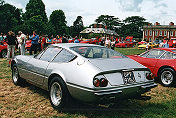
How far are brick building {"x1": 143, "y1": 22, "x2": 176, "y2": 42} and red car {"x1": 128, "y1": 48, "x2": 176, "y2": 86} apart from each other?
7216 cm

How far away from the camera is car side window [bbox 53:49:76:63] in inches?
140

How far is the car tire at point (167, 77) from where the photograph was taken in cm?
582

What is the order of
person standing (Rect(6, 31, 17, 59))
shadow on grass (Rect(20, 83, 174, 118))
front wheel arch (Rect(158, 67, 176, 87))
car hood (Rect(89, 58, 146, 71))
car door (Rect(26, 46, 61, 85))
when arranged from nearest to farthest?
car hood (Rect(89, 58, 146, 71))
shadow on grass (Rect(20, 83, 174, 118))
car door (Rect(26, 46, 61, 85))
front wheel arch (Rect(158, 67, 176, 87))
person standing (Rect(6, 31, 17, 59))

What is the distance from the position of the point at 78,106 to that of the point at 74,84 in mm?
787

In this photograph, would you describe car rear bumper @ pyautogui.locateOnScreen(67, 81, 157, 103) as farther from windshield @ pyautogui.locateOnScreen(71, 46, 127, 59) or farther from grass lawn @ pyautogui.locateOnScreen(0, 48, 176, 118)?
windshield @ pyautogui.locateOnScreen(71, 46, 127, 59)

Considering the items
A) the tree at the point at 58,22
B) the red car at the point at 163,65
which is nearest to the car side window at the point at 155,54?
the red car at the point at 163,65

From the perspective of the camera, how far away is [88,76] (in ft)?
9.79

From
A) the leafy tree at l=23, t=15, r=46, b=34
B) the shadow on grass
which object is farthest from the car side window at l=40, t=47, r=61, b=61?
the leafy tree at l=23, t=15, r=46, b=34

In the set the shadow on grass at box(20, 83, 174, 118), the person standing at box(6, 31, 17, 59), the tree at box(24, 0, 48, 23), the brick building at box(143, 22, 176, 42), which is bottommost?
the shadow on grass at box(20, 83, 174, 118)

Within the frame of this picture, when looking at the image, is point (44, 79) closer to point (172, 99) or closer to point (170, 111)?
point (170, 111)

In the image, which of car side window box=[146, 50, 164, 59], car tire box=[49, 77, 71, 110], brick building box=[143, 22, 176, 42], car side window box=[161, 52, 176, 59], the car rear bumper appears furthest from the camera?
brick building box=[143, 22, 176, 42]

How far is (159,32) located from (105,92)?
264ft

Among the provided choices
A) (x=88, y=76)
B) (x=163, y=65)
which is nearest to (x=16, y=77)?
(x=88, y=76)

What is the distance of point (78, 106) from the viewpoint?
371 cm
